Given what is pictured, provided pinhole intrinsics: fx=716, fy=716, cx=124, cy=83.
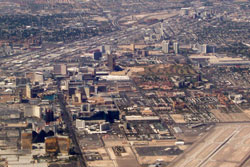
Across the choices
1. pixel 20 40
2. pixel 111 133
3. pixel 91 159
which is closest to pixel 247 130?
pixel 111 133

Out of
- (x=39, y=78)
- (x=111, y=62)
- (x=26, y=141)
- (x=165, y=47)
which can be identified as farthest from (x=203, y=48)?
(x=26, y=141)

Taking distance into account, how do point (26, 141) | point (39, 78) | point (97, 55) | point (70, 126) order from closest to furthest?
point (26, 141)
point (70, 126)
point (39, 78)
point (97, 55)

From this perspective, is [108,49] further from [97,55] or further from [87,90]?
[87,90]

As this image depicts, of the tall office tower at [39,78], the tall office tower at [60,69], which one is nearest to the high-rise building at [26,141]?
the tall office tower at [39,78]

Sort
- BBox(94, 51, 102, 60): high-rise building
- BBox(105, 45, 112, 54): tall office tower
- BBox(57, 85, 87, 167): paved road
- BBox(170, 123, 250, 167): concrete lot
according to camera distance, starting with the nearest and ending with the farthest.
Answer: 1. BBox(170, 123, 250, 167): concrete lot
2. BBox(57, 85, 87, 167): paved road
3. BBox(94, 51, 102, 60): high-rise building
4. BBox(105, 45, 112, 54): tall office tower

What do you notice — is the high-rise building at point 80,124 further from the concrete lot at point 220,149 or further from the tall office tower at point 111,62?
the tall office tower at point 111,62

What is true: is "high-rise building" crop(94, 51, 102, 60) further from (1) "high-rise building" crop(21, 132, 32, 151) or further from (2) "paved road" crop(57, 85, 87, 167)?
(1) "high-rise building" crop(21, 132, 32, 151)

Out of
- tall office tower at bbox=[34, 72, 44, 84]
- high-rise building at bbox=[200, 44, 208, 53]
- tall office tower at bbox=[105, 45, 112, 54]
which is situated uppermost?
tall office tower at bbox=[34, 72, 44, 84]

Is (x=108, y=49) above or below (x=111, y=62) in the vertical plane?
below

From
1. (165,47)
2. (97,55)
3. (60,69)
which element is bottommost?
(165,47)

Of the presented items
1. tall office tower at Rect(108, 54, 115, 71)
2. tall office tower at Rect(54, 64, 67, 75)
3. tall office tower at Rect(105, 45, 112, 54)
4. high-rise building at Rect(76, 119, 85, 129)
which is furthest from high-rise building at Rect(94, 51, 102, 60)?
high-rise building at Rect(76, 119, 85, 129)

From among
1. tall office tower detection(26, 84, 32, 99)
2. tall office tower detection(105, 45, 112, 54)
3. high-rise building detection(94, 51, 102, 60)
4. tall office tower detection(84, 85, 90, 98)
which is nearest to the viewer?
tall office tower detection(26, 84, 32, 99)

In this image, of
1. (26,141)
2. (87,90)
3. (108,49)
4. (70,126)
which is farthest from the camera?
(108,49)
